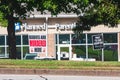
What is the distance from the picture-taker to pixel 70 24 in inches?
1683

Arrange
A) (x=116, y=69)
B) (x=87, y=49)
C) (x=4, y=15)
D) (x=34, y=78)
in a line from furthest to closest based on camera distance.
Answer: (x=87, y=49) < (x=4, y=15) < (x=116, y=69) < (x=34, y=78)

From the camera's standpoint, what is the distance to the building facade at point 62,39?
42.1m

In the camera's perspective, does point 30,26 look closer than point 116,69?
No


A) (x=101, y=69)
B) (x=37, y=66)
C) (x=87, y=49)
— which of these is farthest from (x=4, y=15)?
(x=87, y=49)

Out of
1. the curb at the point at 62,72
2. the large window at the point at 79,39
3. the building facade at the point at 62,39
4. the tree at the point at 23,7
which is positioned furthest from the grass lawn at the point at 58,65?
the large window at the point at 79,39

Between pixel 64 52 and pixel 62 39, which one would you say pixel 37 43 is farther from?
pixel 64 52

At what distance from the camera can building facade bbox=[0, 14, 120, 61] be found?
138 feet

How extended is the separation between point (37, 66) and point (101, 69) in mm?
2812

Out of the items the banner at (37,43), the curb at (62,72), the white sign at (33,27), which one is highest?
the white sign at (33,27)

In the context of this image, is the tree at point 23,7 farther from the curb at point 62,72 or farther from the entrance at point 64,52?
the entrance at point 64,52

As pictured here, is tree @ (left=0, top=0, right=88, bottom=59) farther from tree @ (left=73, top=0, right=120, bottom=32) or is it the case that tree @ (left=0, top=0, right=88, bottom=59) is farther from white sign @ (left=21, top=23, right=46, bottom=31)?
white sign @ (left=21, top=23, right=46, bottom=31)

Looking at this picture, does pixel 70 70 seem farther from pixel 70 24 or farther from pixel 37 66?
pixel 70 24

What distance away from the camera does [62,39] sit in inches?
1715

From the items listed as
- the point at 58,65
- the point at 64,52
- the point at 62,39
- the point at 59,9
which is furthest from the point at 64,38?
the point at 58,65
